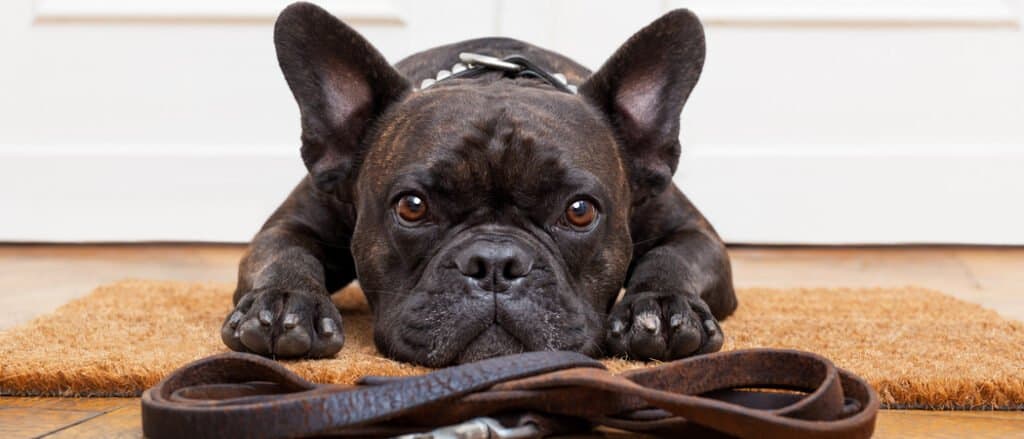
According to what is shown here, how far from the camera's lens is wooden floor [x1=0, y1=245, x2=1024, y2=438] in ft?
5.51

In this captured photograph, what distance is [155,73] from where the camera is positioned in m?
4.02

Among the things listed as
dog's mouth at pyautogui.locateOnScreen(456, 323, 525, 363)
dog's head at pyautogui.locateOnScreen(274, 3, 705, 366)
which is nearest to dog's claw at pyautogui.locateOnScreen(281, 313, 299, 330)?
dog's head at pyautogui.locateOnScreen(274, 3, 705, 366)

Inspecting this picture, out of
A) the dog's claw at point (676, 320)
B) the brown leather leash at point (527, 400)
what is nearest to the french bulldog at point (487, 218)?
the dog's claw at point (676, 320)

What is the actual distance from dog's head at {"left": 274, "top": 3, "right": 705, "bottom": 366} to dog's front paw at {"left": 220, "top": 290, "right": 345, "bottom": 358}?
0.33 feet

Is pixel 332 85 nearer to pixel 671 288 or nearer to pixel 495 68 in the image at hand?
pixel 495 68

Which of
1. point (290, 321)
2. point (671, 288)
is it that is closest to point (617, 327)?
point (671, 288)

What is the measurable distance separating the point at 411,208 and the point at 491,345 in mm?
312

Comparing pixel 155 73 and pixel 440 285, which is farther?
pixel 155 73

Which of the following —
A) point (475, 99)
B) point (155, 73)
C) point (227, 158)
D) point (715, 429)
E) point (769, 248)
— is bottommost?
point (769, 248)

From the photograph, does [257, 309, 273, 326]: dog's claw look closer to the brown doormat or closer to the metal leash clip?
the brown doormat

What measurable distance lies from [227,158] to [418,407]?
2913 millimetres

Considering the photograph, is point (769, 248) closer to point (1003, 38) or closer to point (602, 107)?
point (1003, 38)

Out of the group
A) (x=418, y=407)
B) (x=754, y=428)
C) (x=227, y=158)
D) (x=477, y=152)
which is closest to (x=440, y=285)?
(x=477, y=152)

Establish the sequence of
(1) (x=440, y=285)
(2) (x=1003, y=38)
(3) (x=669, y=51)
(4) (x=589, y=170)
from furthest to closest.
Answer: (2) (x=1003, y=38) → (3) (x=669, y=51) → (4) (x=589, y=170) → (1) (x=440, y=285)
